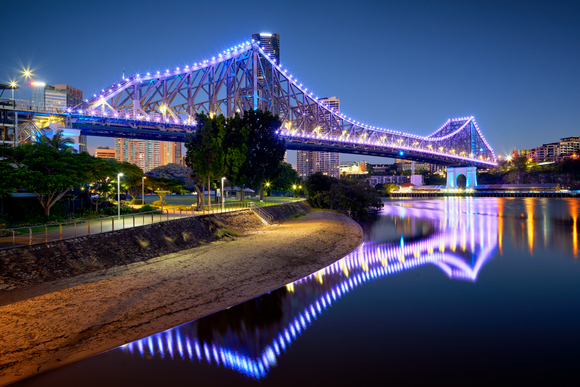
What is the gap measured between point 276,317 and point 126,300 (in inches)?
167

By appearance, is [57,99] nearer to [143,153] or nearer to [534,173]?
[143,153]

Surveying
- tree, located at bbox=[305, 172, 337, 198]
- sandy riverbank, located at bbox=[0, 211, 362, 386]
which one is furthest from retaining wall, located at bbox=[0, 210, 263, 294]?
tree, located at bbox=[305, 172, 337, 198]

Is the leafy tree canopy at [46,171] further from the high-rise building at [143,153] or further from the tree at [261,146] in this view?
the high-rise building at [143,153]

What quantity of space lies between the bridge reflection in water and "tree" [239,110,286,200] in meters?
15.8

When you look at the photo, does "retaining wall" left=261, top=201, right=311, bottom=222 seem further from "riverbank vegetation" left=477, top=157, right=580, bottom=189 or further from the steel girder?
"riverbank vegetation" left=477, top=157, right=580, bottom=189

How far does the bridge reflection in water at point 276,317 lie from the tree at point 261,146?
624 inches

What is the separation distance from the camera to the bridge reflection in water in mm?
7695

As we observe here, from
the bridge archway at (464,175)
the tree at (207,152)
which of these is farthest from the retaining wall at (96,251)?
the bridge archway at (464,175)

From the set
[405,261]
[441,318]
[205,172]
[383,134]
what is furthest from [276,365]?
[383,134]

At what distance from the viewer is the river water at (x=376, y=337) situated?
6.99m

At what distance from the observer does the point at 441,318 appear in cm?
1027

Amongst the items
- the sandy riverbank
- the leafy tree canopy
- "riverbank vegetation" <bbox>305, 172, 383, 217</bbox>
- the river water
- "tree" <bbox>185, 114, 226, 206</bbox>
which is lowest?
the river water

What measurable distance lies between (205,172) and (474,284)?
18.0 m

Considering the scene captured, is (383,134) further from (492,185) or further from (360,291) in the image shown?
(360,291)
